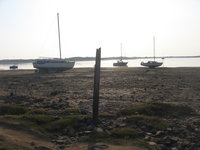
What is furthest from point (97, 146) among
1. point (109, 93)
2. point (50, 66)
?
point (50, 66)

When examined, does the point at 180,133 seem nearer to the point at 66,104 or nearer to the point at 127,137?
the point at 127,137

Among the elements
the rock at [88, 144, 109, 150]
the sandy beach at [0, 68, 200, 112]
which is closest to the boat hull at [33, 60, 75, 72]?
the sandy beach at [0, 68, 200, 112]

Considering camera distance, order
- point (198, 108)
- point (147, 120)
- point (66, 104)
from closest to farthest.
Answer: point (147, 120)
point (198, 108)
point (66, 104)

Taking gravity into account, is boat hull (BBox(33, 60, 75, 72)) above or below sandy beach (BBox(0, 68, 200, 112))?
above

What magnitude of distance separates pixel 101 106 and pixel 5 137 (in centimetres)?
733

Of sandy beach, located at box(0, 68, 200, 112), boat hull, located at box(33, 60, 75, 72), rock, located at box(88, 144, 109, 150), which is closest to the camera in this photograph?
rock, located at box(88, 144, 109, 150)

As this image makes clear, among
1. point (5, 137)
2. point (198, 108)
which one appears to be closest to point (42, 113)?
point (5, 137)

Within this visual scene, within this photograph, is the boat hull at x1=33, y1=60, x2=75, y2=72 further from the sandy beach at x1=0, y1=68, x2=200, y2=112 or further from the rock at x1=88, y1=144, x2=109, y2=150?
the rock at x1=88, y1=144, x2=109, y2=150

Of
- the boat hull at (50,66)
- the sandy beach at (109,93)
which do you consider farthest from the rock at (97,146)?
the boat hull at (50,66)

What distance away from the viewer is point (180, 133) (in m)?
10.1

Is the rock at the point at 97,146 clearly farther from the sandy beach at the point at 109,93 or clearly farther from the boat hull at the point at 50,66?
the boat hull at the point at 50,66

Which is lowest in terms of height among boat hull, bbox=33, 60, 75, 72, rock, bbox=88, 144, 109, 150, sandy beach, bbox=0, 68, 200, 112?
rock, bbox=88, 144, 109, 150

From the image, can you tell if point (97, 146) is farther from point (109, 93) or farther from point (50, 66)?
point (50, 66)

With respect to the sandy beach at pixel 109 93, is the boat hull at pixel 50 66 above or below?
above
